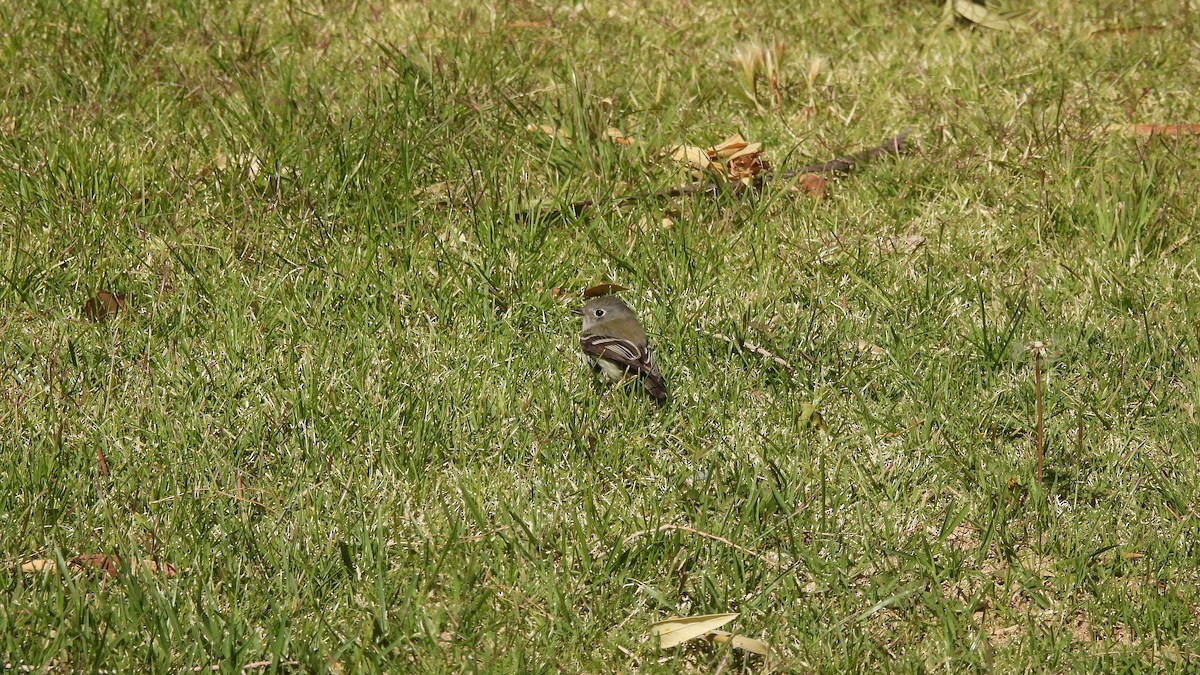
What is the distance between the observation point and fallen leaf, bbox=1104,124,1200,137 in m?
6.10

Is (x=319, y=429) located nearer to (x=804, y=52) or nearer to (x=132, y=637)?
(x=132, y=637)

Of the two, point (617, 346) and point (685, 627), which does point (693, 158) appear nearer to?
point (617, 346)

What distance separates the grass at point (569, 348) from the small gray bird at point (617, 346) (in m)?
0.11

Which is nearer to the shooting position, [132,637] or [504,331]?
[132,637]

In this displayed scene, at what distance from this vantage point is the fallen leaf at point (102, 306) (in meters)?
4.78

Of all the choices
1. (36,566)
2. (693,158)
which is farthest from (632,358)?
(36,566)

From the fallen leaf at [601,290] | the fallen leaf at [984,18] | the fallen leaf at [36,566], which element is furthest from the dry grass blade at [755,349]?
the fallen leaf at [984,18]

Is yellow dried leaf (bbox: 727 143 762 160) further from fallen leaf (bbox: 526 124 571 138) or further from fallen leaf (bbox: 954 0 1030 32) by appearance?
fallen leaf (bbox: 954 0 1030 32)

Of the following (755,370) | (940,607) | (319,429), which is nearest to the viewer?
(940,607)

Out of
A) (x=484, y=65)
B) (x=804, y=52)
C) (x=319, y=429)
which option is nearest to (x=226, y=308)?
(x=319, y=429)

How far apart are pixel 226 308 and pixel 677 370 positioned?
1.61 meters

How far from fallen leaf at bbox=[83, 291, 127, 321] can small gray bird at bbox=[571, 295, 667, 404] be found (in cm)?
167

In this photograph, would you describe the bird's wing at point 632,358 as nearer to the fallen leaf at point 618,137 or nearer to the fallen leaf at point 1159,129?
the fallen leaf at point 618,137

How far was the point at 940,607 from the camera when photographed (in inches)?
139
